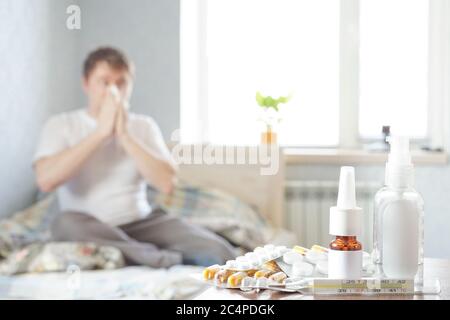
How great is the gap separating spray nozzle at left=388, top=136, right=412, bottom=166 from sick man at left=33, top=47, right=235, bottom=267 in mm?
310

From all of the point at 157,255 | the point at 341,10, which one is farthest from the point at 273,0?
the point at 157,255

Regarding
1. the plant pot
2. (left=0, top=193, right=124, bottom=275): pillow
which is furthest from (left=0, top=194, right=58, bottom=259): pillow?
the plant pot

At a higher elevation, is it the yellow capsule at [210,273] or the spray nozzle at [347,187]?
the spray nozzle at [347,187]

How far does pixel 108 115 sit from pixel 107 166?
0.18 feet

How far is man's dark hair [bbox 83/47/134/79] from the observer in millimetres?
743

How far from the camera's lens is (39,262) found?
74cm

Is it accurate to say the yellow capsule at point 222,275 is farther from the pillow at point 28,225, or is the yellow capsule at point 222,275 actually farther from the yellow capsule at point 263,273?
the pillow at point 28,225

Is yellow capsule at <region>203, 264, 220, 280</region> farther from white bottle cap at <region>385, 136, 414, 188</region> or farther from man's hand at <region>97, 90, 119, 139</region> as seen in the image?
man's hand at <region>97, 90, 119, 139</region>

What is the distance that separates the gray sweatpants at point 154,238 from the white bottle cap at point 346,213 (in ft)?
1.02

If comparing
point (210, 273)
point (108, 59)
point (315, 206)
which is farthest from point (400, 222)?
point (108, 59)

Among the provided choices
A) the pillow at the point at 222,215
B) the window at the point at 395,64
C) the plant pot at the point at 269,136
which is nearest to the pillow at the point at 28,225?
the pillow at the point at 222,215

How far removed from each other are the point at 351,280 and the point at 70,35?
15.9 inches

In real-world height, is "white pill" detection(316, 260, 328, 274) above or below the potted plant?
below

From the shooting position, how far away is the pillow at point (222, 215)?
2.71 ft
